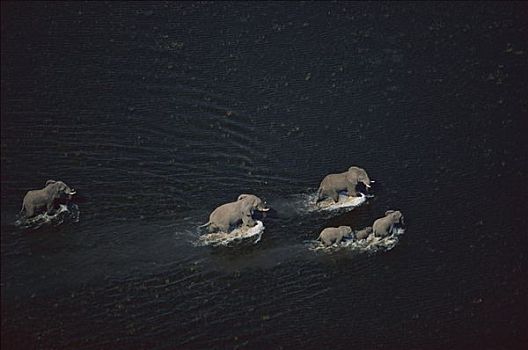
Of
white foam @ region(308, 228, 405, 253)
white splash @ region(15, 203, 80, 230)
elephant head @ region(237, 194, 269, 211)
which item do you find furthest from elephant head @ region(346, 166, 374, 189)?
white splash @ region(15, 203, 80, 230)

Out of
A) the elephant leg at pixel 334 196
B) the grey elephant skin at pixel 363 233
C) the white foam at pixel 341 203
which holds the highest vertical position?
Answer: the elephant leg at pixel 334 196

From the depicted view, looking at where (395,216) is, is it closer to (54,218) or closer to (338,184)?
(338,184)

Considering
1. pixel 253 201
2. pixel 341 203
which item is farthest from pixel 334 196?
pixel 253 201

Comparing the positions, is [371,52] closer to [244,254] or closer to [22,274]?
[244,254]

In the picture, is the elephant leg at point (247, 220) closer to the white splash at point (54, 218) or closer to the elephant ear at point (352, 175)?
the elephant ear at point (352, 175)

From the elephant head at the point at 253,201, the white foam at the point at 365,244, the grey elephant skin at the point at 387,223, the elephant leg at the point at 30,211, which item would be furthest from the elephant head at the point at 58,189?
A: the grey elephant skin at the point at 387,223

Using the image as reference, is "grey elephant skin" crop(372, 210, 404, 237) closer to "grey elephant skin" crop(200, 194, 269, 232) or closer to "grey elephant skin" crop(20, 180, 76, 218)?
"grey elephant skin" crop(200, 194, 269, 232)

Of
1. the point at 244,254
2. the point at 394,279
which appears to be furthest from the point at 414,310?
the point at 244,254
